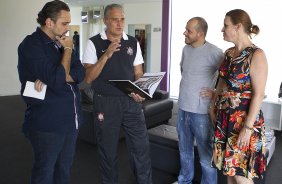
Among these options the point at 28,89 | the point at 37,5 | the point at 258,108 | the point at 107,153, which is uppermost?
the point at 37,5

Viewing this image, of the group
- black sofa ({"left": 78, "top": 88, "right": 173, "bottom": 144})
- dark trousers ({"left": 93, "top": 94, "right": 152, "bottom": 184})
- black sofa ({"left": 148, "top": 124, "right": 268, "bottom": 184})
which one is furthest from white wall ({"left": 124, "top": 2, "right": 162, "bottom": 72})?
dark trousers ({"left": 93, "top": 94, "right": 152, "bottom": 184})

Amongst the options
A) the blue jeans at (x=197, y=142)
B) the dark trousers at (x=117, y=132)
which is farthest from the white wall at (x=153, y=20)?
Answer: the dark trousers at (x=117, y=132)

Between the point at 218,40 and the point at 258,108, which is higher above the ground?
the point at 218,40

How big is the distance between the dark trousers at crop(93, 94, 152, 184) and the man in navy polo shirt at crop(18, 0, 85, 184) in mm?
342

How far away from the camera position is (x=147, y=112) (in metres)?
4.17

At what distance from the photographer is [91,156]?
3.32 meters

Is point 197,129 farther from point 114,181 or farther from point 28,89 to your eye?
point 28,89

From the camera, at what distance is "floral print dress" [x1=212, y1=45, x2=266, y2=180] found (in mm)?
1765

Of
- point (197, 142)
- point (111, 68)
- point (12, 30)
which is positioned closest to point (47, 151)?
point (111, 68)

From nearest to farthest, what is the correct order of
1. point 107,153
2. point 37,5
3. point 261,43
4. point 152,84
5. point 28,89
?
point 28,89 < point 152,84 < point 107,153 < point 261,43 < point 37,5

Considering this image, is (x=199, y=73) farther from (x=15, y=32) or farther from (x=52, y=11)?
(x=15, y=32)

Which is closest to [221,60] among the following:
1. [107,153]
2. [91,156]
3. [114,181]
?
[107,153]

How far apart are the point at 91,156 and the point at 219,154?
6.03 ft

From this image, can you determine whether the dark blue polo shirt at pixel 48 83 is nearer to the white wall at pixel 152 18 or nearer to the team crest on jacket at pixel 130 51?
the team crest on jacket at pixel 130 51
